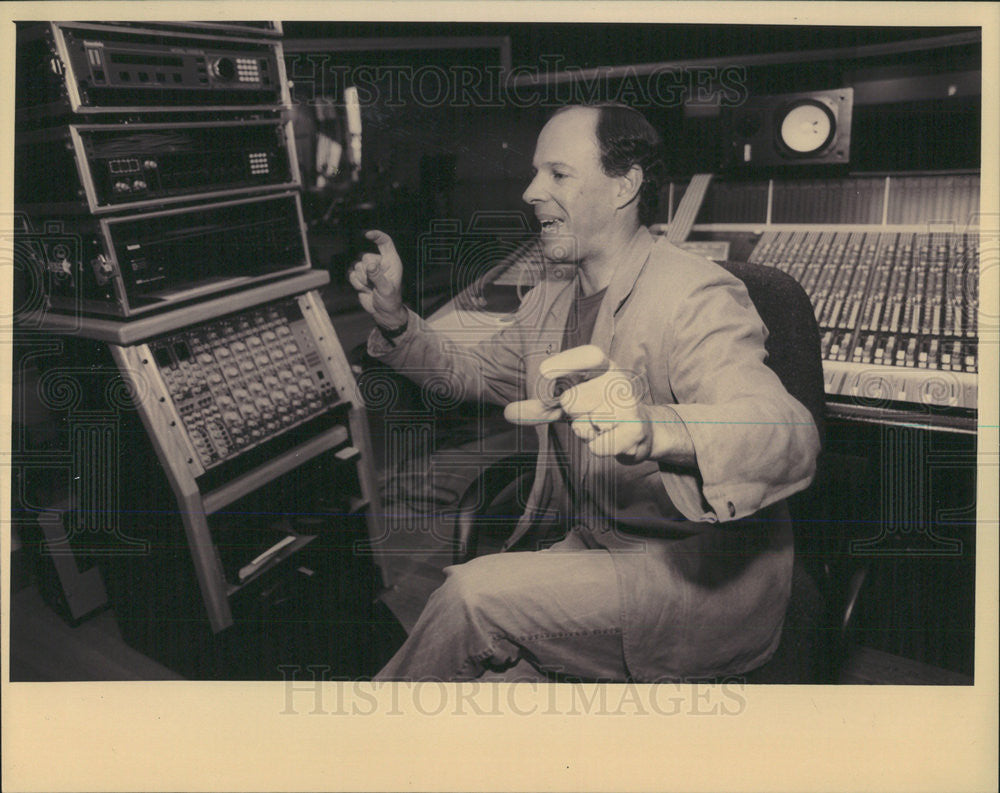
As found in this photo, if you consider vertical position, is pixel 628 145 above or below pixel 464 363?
above

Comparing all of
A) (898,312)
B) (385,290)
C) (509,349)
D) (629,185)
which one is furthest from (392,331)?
(898,312)

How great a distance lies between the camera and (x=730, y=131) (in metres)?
1.95

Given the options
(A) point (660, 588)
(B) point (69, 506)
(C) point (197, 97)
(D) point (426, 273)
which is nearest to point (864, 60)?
(D) point (426, 273)

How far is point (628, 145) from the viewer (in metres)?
1.32

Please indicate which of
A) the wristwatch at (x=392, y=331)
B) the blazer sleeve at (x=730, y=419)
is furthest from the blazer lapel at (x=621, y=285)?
the wristwatch at (x=392, y=331)

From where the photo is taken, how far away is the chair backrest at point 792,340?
4.29 feet

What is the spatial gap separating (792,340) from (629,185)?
15.9 inches

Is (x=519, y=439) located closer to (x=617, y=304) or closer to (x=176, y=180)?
(x=617, y=304)

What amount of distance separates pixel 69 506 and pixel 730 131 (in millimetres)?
1857

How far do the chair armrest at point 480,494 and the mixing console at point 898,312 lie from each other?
0.66 metres

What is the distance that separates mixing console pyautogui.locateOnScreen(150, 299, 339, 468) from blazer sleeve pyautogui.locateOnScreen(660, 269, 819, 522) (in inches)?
40.0

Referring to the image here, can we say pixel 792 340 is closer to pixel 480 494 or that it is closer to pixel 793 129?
pixel 480 494

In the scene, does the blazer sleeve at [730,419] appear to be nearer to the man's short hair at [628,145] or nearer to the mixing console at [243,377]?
the man's short hair at [628,145]

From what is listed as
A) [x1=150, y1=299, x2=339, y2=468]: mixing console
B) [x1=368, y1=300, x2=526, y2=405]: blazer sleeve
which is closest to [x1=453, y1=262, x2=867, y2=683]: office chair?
[x1=368, y1=300, x2=526, y2=405]: blazer sleeve
